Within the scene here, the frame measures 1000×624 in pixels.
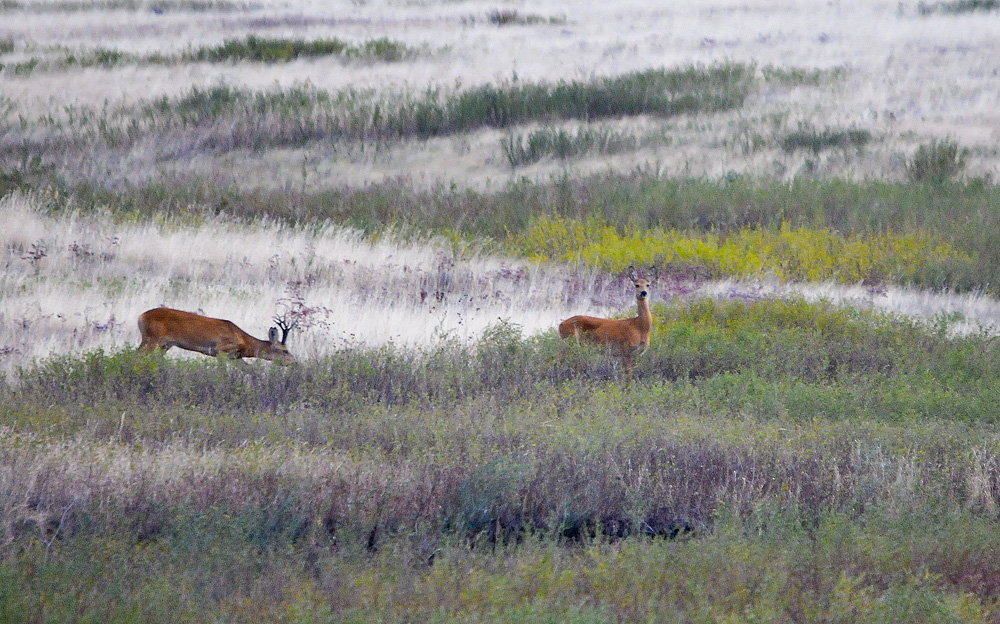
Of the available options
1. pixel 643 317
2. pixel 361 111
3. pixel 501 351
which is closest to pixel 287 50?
pixel 361 111

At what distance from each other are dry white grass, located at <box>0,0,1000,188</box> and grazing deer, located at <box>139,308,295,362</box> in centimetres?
1208

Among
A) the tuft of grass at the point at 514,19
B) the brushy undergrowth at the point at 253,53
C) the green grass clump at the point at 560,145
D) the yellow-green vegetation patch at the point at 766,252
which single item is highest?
the tuft of grass at the point at 514,19

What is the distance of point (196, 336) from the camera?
9883 mm

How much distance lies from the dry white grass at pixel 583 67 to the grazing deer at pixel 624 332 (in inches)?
453

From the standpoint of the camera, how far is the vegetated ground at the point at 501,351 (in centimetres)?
524

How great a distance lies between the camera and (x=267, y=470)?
20.8ft

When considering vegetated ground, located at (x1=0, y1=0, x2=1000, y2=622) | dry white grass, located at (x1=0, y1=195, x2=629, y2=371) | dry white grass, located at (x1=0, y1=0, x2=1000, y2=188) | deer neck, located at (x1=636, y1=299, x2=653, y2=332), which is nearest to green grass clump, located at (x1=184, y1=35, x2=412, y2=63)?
dry white grass, located at (x1=0, y1=0, x2=1000, y2=188)

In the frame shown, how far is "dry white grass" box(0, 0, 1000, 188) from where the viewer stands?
2317 cm

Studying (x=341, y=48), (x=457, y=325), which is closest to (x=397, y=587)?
(x=457, y=325)

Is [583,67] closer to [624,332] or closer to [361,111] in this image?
[361,111]

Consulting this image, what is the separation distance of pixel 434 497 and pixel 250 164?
63.0ft

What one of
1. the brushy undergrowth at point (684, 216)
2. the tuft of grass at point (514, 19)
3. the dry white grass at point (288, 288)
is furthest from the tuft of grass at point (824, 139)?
the tuft of grass at point (514, 19)

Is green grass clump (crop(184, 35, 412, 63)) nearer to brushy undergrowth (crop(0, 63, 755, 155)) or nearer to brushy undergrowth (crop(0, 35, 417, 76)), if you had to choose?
brushy undergrowth (crop(0, 35, 417, 76))

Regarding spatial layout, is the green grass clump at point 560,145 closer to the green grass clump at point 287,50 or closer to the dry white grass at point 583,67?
the dry white grass at point 583,67
